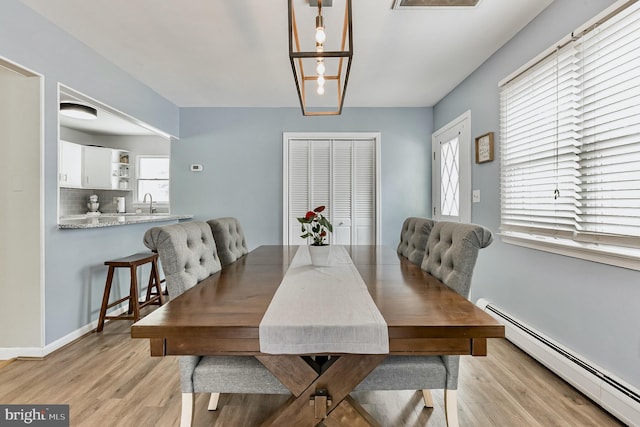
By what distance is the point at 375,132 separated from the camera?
4.32 metres

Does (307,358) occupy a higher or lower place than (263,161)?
lower

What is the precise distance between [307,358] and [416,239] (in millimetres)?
1200

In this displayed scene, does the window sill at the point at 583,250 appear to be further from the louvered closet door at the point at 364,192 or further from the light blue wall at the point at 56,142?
the light blue wall at the point at 56,142

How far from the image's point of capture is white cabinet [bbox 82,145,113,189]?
5184 millimetres

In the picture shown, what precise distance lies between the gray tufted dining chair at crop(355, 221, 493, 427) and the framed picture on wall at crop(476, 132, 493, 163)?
158 centimetres

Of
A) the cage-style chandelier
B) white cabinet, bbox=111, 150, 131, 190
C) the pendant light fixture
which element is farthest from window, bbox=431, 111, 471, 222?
white cabinet, bbox=111, 150, 131, 190

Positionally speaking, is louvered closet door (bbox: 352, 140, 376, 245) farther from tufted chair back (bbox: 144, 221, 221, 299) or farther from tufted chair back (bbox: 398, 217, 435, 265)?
tufted chair back (bbox: 144, 221, 221, 299)

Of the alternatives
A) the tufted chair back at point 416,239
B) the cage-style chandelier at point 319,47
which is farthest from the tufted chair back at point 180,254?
the tufted chair back at point 416,239

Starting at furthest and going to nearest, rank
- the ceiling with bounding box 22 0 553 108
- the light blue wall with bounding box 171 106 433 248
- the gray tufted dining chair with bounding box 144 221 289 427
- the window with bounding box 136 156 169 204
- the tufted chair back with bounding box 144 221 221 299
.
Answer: the window with bounding box 136 156 169 204
the light blue wall with bounding box 171 106 433 248
the ceiling with bounding box 22 0 553 108
the tufted chair back with bounding box 144 221 221 299
the gray tufted dining chair with bounding box 144 221 289 427

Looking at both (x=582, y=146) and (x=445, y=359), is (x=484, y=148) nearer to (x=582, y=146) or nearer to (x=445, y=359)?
(x=582, y=146)

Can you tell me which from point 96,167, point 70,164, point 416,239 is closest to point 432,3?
point 416,239

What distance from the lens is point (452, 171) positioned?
3.72 meters

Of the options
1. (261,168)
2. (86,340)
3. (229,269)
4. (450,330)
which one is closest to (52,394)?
(86,340)

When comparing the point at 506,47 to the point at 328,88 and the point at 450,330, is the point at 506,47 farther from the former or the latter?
the point at 450,330
